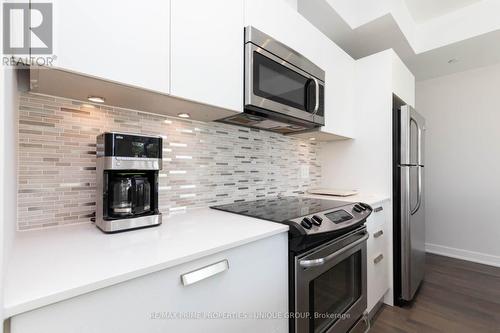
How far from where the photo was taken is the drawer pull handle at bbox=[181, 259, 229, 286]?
693 mm

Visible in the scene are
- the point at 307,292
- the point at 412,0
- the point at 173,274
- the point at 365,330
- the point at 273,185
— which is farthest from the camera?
the point at 412,0

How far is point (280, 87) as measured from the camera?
1.39 metres

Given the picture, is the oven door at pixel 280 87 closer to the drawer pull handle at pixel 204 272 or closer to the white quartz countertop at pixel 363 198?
the white quartz countertop at pixel 363 198

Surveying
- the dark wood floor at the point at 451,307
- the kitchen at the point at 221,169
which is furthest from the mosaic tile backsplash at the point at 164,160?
the dark wood floor at the point at 451,307

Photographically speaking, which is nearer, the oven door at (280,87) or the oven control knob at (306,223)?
the oven control knob at (306,223)

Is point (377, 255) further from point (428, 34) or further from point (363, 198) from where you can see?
point (428, 34)

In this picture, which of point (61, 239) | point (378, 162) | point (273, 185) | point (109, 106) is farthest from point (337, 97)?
point (61, 239)

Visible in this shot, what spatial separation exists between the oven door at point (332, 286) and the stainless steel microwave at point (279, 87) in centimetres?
76

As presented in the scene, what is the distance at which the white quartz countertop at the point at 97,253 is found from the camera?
0.50 meters

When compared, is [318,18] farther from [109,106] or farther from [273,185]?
[109,106]

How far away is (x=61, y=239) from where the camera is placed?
82 centimetres

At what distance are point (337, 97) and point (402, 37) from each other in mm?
1046

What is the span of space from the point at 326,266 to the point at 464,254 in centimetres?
295

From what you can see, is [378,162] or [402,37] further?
[402,37]
